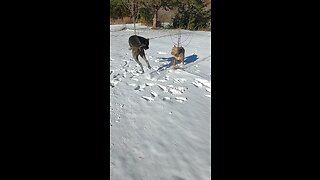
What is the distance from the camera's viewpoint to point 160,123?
10.5 feet

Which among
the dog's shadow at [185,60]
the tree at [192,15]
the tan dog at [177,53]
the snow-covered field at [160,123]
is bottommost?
the snow-covered field at [160,123]

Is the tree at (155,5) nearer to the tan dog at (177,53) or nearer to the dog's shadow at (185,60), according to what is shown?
the dog's shadow at (185,60)

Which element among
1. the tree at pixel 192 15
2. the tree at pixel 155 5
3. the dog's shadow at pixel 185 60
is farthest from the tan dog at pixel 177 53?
the tree at pixel 155 5

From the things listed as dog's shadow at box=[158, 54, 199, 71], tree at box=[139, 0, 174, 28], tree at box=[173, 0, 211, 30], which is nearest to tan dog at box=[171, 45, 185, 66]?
dog's shadow at box=[158, 54, 199, 71]

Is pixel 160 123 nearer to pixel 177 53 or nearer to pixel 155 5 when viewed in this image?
pixel 177 53

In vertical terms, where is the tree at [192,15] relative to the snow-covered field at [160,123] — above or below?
above

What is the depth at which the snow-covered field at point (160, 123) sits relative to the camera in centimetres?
241

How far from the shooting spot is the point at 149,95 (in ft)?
13.2

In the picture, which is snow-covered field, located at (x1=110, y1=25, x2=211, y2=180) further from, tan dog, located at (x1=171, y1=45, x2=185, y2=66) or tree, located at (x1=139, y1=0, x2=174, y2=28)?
tree, located at (x1=139, y1=0, x2=174, y2=28)

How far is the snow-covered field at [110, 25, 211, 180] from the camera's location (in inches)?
94.8

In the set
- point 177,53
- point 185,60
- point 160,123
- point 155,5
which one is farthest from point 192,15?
point 160,123
